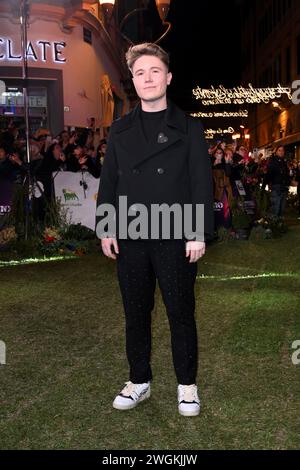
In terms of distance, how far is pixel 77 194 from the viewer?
464 inches

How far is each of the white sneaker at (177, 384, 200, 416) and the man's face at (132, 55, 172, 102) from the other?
173 centimetres

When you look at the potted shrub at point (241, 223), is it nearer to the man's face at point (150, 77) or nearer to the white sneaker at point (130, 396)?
the white sneaker at point (130, 396)

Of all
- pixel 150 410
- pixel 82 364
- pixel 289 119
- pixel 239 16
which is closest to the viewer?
pixel 150 410

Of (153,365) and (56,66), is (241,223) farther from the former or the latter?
(56,66)

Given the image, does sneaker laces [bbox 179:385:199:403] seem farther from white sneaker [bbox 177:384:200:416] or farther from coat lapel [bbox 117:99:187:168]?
coat lapel [bbox 117:99:187:168]

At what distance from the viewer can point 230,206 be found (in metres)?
12.6

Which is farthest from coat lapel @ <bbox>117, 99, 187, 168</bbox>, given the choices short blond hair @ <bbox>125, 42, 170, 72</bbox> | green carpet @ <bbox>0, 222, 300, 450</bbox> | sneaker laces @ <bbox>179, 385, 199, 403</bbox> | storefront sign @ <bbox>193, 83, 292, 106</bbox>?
storefront sign @ <bbox>193, 83, 292, 106</bbox>

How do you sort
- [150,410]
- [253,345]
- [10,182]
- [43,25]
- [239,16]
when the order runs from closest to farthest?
1. [150,410]
2. [253,345]
3. [10,182]
4. [43,25]
5. [239,16]

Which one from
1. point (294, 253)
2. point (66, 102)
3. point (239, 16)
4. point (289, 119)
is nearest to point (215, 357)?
point (294, 253)

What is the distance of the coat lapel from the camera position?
352cm

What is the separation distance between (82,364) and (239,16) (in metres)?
69.2

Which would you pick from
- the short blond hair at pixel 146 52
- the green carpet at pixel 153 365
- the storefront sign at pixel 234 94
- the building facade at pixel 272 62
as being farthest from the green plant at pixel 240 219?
the building facade at pixel 272 62

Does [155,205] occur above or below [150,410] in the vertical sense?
above

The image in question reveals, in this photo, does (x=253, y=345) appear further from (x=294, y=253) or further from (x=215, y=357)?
(x=294, y=253)
